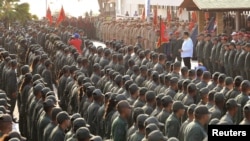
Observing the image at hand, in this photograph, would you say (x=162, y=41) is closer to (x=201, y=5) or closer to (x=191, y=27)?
(x=201, y=5)

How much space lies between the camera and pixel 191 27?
3056 cm

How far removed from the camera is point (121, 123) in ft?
36.1

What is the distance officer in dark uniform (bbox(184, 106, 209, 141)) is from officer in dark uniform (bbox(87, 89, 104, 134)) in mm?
2409

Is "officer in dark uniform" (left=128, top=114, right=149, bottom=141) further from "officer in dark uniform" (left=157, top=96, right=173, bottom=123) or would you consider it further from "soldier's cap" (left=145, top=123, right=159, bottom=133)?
"officer in dark uniform" (left=157, top=96, right=173, bottom=123)

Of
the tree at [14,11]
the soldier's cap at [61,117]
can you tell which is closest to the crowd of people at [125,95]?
the soldier's cap at [61,117]

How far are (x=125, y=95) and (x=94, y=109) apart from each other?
1418 millimetres

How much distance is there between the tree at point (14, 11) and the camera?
111 feet

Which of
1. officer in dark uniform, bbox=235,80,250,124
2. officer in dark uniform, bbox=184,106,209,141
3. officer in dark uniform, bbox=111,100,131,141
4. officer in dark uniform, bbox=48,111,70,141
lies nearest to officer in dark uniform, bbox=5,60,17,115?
officer in dark uniform, bbox=235,80,250,124

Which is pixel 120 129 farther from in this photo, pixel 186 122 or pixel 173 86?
pixel 173 86

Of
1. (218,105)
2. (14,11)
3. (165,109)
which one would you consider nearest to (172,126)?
(165,109)

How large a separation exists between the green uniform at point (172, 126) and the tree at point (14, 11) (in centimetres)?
2332

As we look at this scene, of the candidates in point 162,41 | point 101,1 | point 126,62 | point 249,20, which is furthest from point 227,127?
point 101,1

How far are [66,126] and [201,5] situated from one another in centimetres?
1662

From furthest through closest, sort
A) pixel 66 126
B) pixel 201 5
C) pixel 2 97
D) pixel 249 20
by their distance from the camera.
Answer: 1. pixel 249 20
2. pixel 201 5
3. pixel 2 97
4. pixel 66 126
